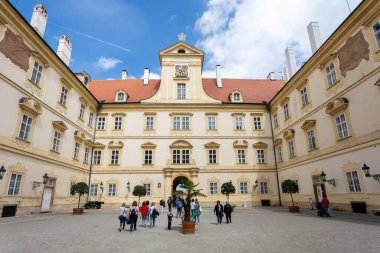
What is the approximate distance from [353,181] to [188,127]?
16937 mm

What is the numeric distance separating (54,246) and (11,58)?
12.8 meters

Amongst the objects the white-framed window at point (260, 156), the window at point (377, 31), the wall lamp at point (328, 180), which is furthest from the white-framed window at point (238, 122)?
the window at point (377, 31)

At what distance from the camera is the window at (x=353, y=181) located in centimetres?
1448

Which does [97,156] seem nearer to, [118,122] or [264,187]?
[118,122]

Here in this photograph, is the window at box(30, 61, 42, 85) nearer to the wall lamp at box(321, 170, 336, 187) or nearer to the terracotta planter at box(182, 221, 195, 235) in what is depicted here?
the terracotta planter at box(182, 221, 195, 235)

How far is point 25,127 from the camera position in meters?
15.9

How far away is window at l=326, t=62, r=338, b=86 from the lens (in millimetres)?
16719

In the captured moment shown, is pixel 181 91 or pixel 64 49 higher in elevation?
pixel 64 49

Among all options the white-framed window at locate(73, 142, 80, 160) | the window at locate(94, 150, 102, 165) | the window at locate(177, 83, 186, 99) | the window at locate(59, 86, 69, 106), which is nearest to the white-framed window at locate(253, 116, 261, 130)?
the window at locate(177, 83, 186, 99)

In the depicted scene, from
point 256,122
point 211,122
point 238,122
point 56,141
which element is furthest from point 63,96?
point 256,122

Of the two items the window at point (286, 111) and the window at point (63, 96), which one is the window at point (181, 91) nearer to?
the window at point (286, 111)

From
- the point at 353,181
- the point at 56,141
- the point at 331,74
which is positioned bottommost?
the point at 353,181

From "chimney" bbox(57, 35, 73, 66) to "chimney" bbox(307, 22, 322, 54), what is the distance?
24.0 meters

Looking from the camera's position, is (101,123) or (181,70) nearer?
(101,123)
